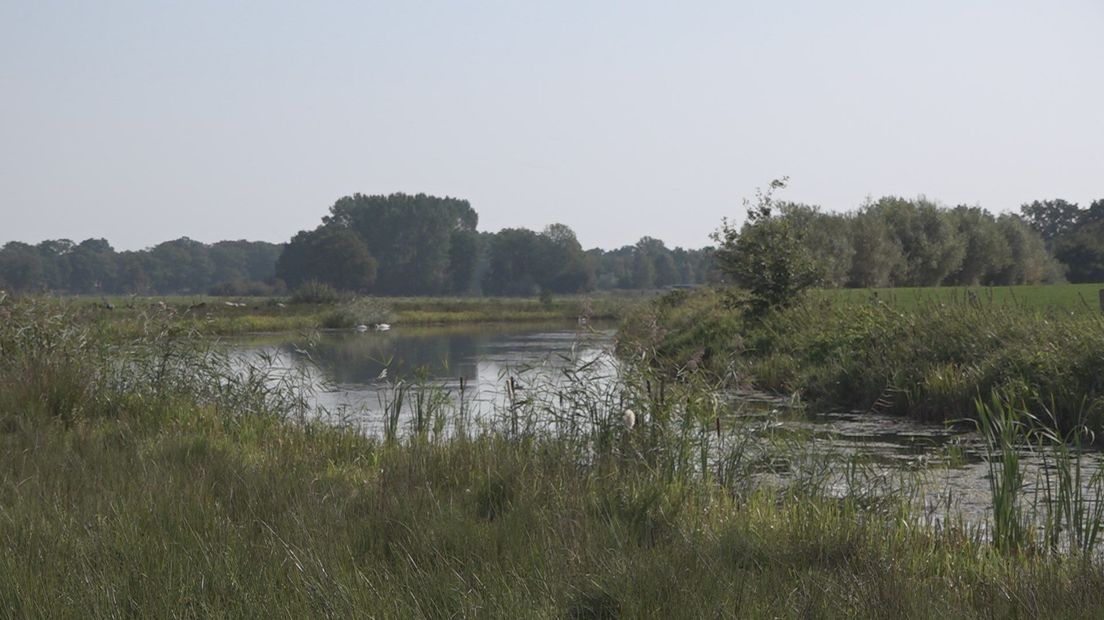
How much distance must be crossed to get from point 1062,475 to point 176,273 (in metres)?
116

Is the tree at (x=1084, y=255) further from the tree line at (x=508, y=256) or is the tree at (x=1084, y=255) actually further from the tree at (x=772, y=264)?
the tree at (x=772, y=264)

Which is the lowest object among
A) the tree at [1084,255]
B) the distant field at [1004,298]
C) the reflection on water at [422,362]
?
the reflection on water at [422,362]

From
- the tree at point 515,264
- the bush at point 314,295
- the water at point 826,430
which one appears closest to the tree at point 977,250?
the bush at point 314,295

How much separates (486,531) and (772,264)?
1712cm

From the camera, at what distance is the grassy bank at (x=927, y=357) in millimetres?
10570

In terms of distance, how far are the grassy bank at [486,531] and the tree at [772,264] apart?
13515mm

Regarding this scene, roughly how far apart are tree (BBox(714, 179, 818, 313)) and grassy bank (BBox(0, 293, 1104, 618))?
13515mm

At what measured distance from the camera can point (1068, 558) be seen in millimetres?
4285

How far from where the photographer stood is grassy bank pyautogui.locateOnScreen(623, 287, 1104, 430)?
10570 millimetres

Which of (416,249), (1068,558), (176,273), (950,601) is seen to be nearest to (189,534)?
(950,601)

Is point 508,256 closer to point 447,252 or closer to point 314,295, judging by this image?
point 447,252

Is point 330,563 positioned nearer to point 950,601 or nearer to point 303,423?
point 950,601

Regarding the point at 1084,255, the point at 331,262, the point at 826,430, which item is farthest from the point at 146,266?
the point at 826,430

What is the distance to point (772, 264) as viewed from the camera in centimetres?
2080
